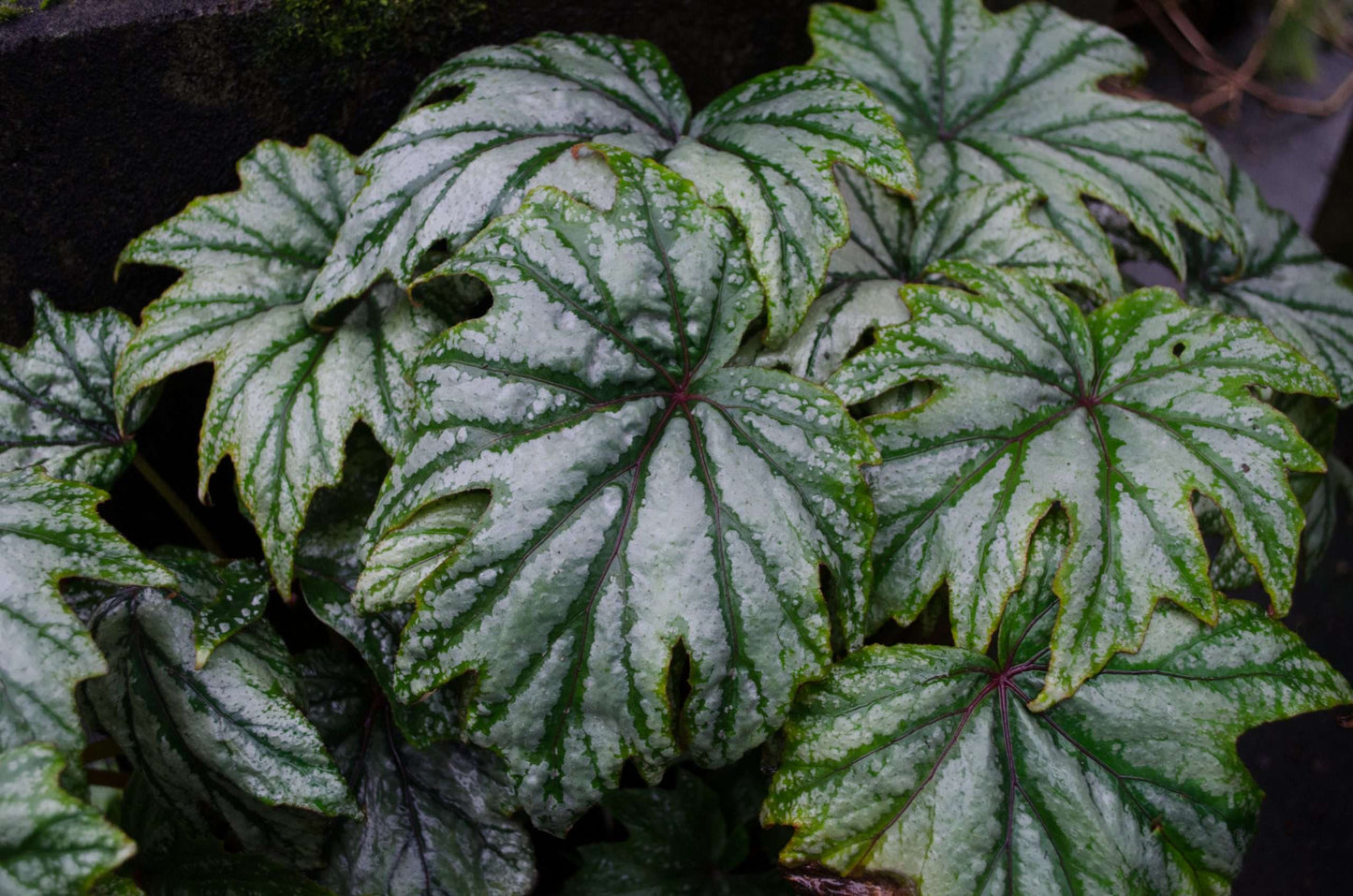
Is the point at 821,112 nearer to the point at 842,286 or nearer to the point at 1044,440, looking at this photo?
the point at 842,286

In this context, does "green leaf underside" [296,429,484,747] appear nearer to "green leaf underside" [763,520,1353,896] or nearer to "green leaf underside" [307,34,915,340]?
"green leaf underside" [307,34,915,340]

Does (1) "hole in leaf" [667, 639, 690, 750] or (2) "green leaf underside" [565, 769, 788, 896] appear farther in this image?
(2) "green leaf underside" [565, 769, 788, 896]

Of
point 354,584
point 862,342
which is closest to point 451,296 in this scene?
point 354,584

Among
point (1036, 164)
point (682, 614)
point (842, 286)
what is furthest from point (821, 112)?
point (682, 614)

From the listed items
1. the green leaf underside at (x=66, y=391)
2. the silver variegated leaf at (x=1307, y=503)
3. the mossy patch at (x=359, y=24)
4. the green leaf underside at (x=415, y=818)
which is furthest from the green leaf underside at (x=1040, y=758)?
the mossy patch at (x=359, y=24)

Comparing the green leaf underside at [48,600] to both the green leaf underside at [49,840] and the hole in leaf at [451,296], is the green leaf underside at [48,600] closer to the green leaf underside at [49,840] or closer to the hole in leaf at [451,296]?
the green leaf underside at [49,840]

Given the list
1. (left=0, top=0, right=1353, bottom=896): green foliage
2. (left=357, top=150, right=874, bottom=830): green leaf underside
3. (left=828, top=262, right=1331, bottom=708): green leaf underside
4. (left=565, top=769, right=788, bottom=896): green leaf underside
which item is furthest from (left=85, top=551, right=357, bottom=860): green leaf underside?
(left=828, top=262, right=1331, bottom=708): green leaf underside
